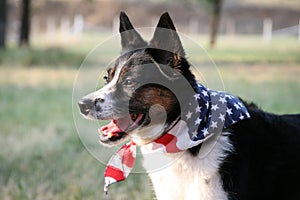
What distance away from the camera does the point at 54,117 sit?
9.69 metres

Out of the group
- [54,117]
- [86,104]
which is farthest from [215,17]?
[86,104]

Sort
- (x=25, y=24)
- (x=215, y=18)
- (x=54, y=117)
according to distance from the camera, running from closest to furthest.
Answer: (x=54, y=117) → (x=25, y=24) → (x=215, y=18)

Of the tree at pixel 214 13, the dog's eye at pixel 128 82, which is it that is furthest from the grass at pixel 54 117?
the tree at pixel 214 13

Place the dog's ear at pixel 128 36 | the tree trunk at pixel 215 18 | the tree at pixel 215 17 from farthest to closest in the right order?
the tree trunk at pixel 215 18
the tree at pixel 215 17
the dog's ear at pixel 128 36

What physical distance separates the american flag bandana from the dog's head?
0.06 metres

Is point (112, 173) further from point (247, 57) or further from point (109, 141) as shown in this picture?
point (247, 57)

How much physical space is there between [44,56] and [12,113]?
10485 mm

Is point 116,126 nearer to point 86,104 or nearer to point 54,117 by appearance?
point 86,104

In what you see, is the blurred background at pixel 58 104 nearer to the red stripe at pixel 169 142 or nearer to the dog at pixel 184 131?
the dog at pixel 184 131

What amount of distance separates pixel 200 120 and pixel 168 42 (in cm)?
54

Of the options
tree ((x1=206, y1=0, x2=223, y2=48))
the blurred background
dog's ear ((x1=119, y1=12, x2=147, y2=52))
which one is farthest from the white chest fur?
tree ((x1=206, y1=0, x2=223, y2=48))

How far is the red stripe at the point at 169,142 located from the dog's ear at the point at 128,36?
0.64m

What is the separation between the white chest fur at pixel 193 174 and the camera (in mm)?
3592

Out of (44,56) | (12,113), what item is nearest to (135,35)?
(12,113)
